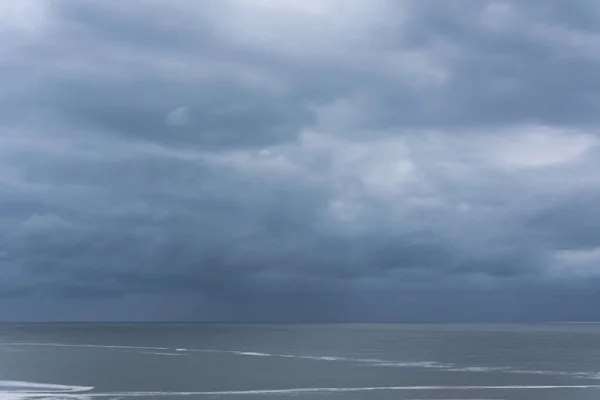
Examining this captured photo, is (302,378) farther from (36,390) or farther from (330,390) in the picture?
(36,390)

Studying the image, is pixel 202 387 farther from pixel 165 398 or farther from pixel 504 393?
pixel 504 393

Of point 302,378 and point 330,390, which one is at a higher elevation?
point 302,378

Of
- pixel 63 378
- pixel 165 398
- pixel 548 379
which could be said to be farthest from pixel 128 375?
pixel 548 379

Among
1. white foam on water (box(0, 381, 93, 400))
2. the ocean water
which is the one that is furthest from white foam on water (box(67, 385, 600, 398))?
white foam on water (box(0, 381, 93, 400))

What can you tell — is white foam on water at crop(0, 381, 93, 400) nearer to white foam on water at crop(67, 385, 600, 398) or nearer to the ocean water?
the ocean water

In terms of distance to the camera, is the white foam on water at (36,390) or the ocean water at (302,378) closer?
the white foam on water at (36,390)

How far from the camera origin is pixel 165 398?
47.1 m

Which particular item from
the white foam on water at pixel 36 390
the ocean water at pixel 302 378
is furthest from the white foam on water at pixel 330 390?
the white foam on water at pixel 36 390

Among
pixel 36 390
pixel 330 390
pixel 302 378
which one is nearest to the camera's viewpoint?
pixel 330 390

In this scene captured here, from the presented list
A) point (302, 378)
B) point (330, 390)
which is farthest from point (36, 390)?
point (330, 390)

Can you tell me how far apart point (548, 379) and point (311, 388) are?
1961cm

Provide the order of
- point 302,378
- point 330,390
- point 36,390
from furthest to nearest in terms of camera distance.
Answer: point 302,378 < point 36,390 < point 330,390

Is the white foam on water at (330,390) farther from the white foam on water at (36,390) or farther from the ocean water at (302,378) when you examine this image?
the white foam on water at (36,390)

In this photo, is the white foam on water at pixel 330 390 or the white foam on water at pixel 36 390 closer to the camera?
the white foam on water at pixel 36 390
